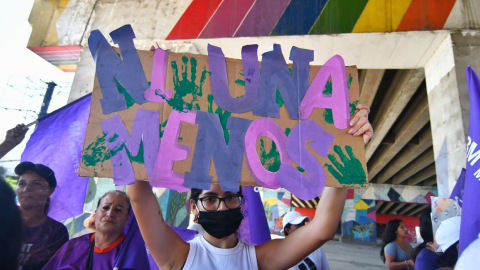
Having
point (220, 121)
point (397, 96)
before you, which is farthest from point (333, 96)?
point (397, 96)

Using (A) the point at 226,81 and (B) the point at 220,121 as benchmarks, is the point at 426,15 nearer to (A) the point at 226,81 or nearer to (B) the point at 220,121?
(A) the point at 226,81

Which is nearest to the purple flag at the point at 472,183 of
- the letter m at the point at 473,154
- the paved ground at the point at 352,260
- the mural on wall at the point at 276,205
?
the letter m at the point at 473,154

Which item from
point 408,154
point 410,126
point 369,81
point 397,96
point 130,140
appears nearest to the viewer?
point 130,140

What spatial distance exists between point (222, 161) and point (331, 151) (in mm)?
589

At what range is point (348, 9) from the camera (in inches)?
163

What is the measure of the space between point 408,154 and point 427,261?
444 inches

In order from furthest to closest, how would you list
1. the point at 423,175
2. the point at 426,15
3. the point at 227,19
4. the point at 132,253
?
the point at 423,175 → the point at 227,19 → the point at 426,15 → the point at 132,253

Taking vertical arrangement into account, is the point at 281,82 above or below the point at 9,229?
above

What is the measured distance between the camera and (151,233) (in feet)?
4.84

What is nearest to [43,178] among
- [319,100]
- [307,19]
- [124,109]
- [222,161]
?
[124,109]

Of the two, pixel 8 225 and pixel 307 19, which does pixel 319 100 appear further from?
pixel 307 19

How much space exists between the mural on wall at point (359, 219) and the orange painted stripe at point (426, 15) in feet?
55.9

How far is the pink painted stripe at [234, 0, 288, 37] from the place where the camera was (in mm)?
4305

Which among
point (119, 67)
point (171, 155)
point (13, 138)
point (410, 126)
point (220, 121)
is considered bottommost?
point (171, 155)
